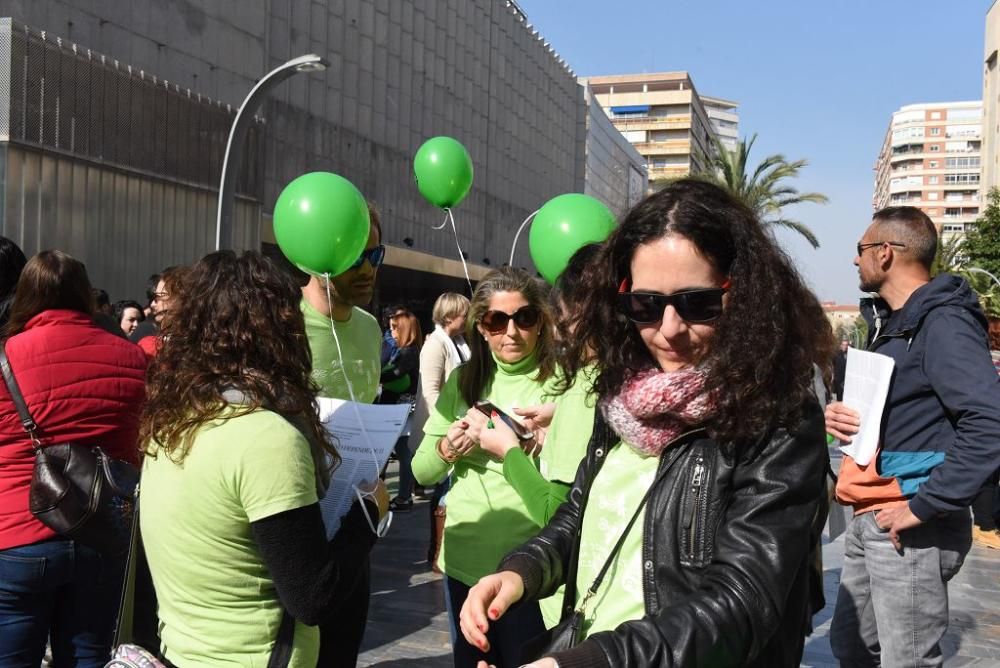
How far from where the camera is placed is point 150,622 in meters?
2.34

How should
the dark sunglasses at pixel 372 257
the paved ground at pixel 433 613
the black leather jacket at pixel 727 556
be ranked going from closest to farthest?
the black leather jacket at pixel 727 556
the dark sunglasses at pixel 372 257
the paved ground at pixel 433 613

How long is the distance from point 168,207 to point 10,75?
11.2 feet

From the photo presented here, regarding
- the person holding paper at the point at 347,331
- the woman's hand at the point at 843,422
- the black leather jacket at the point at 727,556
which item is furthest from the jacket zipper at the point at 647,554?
the woman's hand at the point at 843,422

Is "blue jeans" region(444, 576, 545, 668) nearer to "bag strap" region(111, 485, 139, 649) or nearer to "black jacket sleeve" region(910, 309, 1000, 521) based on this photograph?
"bag strap" region(111, 485, 139, 649)

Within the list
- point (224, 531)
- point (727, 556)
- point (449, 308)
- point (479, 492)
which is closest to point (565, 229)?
point (479, 492)

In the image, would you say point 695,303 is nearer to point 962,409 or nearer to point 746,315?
point 746,315

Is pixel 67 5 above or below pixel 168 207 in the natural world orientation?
above

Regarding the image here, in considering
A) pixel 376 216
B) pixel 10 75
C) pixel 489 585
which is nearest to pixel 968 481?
pixel 489 585

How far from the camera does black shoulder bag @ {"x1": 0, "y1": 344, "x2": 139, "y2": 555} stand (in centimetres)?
317

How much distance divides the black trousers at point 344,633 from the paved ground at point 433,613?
211 centimetres

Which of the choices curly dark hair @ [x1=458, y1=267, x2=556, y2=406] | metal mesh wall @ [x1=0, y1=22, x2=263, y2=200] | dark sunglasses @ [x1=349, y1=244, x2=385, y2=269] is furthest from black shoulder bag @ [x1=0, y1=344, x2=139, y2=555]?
metal mesh wall @ [x1=0, y1=22, x2=263, y2=200]

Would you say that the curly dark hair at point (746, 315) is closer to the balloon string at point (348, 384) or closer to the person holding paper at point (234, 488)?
the person holding paper at point (234, 488)

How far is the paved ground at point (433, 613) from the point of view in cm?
514

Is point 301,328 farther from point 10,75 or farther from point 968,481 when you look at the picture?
point 10,75
